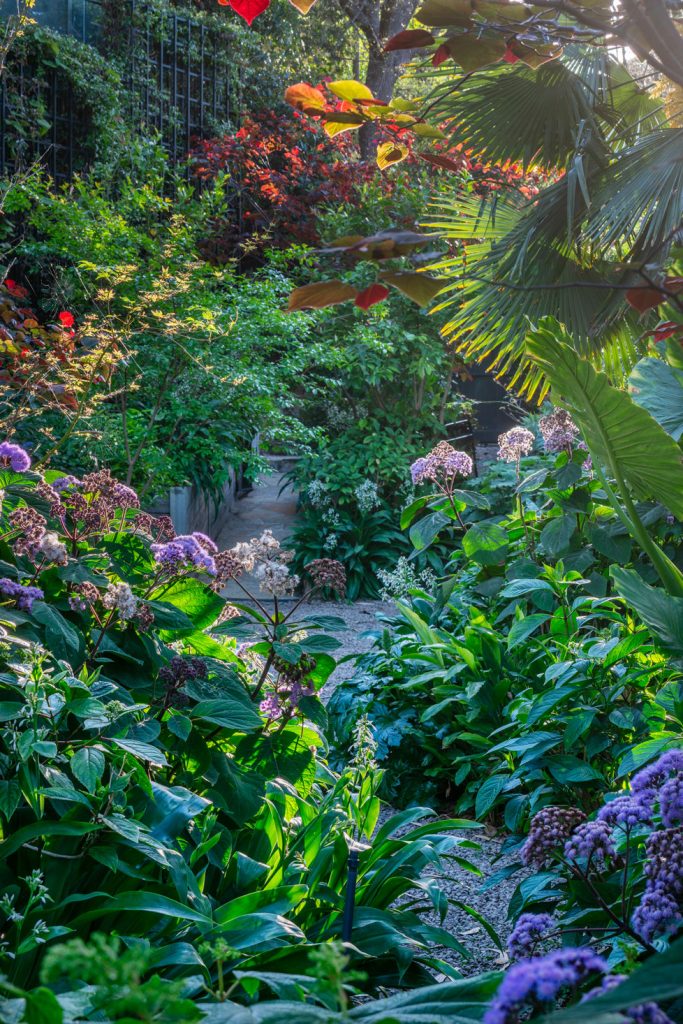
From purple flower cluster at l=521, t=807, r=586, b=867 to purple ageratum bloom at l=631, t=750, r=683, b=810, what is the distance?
0.11 metres

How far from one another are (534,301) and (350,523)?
11.3 ft

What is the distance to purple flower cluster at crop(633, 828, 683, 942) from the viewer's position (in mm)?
1269

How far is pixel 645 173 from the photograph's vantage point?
379 centimetres

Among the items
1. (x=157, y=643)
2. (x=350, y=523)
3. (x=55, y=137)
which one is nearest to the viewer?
(x=157, y=643)

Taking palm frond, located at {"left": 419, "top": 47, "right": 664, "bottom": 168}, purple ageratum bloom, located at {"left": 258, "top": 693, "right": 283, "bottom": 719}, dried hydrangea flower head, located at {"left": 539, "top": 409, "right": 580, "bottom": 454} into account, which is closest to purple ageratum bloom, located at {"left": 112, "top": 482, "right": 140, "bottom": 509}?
purple ageratum bloom, located at {"left": 258, "top": 693, "right": 283, "bottom": 719}

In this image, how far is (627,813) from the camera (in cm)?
138

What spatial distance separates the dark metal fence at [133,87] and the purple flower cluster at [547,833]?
25.3 feet

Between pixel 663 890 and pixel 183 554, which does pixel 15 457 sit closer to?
pixel 183 554

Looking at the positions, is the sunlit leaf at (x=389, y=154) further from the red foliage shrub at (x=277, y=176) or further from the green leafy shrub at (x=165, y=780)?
the red foliage shrub at (x=277, y=176)

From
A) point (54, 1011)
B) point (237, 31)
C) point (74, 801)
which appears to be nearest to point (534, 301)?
point (74, 801)


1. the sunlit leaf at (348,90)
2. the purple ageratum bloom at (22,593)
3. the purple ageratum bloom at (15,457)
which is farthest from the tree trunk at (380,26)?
the sunlit leaf at (348,90)

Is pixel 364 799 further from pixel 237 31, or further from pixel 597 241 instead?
pixel 237 31

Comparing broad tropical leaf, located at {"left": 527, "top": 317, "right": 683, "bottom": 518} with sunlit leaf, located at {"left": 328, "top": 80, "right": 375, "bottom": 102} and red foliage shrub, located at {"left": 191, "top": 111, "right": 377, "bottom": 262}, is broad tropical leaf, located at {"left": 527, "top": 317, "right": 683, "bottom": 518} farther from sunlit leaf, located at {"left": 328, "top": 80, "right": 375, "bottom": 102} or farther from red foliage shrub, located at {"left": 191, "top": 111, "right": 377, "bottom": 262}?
red foliage shrub, located at {"left": 191, "top": 111, "right": 377, "bottom": 262}

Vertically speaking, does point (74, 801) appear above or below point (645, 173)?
below
